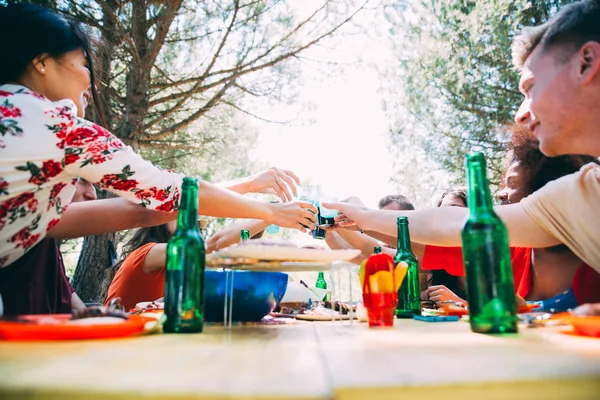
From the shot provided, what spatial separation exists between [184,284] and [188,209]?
0.14 metres

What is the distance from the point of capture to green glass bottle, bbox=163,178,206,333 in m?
0.73

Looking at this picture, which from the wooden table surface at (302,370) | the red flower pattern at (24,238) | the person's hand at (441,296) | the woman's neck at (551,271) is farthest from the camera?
the person's hand at (441,296)

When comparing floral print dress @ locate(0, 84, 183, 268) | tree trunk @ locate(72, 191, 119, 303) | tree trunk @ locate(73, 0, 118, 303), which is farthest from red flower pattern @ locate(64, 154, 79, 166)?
tree trunk @ locate(72, 191, 119, 303)

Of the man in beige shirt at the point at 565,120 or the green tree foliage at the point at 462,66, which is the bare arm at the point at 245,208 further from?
the green tree foliage at the point at 462,66

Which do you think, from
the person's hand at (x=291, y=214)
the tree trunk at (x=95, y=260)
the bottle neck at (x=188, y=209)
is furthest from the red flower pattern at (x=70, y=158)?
the tree trunk at (x=95, y=260)

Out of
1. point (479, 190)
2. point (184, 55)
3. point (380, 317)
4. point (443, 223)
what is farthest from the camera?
point (184, 55)

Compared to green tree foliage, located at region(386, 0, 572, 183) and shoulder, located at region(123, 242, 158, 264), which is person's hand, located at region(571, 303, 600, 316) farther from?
green tree foliage, located at region(386, 0, 572, 183)

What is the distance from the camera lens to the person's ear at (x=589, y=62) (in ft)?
3.60

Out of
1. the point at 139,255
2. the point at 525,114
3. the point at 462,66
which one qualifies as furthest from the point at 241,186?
the point at 462,66

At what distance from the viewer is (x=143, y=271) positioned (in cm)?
210

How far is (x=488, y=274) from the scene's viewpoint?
26.6 inches

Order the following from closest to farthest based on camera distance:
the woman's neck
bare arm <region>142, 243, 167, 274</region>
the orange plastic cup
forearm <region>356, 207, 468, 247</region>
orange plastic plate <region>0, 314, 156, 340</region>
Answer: orange plastic plate <region>0, 314, 156, 340</region>, the orange plastic cup, forearm <region>356, 207, 468, 247</region>, the woman's neck, bare arm <region>142, 243, 167, 274</region>

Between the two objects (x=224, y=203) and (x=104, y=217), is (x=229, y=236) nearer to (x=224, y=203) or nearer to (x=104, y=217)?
(x=104, y=217)

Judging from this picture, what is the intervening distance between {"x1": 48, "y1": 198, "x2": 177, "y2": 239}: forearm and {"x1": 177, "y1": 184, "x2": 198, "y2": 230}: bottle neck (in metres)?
0.57
